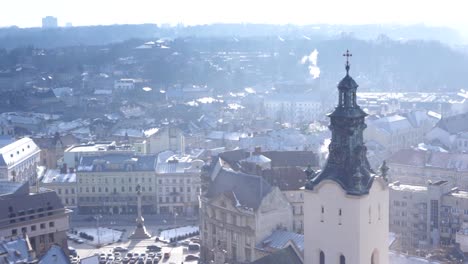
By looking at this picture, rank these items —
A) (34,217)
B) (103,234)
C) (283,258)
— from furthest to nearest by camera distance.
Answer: (103,234) → (34,217) → (283,258)

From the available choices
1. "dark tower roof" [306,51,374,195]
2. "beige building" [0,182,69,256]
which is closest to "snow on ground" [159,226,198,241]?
"beige building" [0,182,69,256]

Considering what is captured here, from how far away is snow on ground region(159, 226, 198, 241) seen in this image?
66938mm

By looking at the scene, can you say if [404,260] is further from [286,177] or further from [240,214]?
[286,177]

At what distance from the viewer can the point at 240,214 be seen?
52031 millimetres

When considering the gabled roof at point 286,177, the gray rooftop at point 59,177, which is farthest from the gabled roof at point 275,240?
the gray rooftop at point 59,177

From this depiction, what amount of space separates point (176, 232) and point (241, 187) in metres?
16.3

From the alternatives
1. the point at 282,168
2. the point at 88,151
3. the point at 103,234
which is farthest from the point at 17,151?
the point at 282,168

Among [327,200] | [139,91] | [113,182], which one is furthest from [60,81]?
[327,200]

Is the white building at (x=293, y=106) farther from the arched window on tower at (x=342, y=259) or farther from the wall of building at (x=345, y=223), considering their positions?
the arched window on tower at (x=342, y=259)

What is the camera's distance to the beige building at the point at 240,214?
51125mm

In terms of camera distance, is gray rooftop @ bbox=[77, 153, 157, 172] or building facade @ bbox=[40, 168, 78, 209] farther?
gray rooftop @ bbox=[77, 153, 157, 172]

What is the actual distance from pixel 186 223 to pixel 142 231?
6.29 metres

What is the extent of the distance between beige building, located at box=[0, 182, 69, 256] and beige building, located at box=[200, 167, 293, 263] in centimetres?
1022

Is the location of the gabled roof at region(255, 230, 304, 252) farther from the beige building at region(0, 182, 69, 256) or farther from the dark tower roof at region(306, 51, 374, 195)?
the dark tower roof at region(306, 51, 374, 195)
